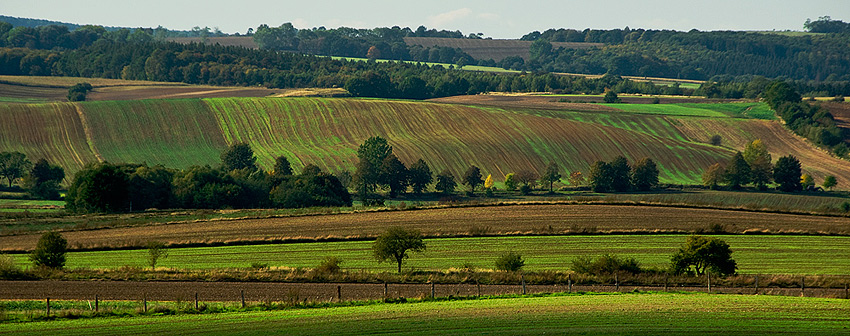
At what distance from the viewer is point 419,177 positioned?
10362 cm

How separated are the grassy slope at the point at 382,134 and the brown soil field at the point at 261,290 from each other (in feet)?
233

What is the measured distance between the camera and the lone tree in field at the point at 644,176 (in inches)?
4232

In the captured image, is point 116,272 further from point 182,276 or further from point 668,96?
point 668,96

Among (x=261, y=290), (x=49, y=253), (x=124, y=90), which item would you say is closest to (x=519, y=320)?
(x=261, y=290)

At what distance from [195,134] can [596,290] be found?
98977 millimetres

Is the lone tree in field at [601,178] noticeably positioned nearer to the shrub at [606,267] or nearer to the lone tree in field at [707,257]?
the lone tree in field at [707,257]

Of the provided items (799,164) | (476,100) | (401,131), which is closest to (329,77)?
(476,100)

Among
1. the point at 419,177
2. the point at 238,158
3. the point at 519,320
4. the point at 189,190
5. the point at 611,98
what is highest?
the point at 611,98

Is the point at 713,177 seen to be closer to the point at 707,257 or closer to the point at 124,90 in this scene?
the point at 707,257

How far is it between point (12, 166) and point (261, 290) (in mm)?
74898

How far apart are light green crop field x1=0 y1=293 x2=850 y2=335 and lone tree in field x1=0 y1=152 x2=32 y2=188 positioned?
259 ft

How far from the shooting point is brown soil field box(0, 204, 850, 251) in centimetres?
5850

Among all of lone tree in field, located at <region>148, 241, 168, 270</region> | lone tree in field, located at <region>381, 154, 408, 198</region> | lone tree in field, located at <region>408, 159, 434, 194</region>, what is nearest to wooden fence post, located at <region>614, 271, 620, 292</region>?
lone tree in field, located at <region>148, 241, 168, 270</region>

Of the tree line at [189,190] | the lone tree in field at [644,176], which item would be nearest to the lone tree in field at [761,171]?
the lone tree in field at [644,176]
